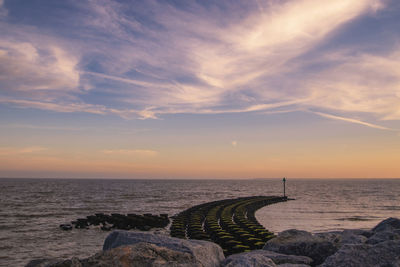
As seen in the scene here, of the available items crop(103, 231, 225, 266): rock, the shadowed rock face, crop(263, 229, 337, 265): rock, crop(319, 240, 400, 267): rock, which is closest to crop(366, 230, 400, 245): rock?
crop(263, 229, 337, 265): rock

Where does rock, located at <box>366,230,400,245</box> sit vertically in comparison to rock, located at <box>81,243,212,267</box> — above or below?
below

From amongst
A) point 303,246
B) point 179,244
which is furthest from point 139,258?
point 303,246

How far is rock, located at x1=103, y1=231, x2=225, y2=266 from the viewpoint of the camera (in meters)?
8.33

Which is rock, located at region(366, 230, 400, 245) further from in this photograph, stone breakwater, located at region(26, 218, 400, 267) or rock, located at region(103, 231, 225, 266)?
rock, located at region(103, 231, 225, 266)

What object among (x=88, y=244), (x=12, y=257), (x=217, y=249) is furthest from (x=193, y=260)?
(x=88, y=244)

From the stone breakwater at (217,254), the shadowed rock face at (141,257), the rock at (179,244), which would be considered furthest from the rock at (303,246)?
the shadowed rock face at (141,257)

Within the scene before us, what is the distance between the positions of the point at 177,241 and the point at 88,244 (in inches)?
709

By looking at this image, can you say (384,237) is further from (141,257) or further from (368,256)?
(141,257)

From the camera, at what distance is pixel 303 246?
10648 millimetres

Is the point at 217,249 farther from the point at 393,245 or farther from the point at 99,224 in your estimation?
the point at 99,224

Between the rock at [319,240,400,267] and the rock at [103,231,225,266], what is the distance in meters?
3.02

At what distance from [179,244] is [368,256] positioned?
4559 mm

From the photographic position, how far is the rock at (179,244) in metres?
8.33

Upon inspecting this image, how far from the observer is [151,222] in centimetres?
3269
